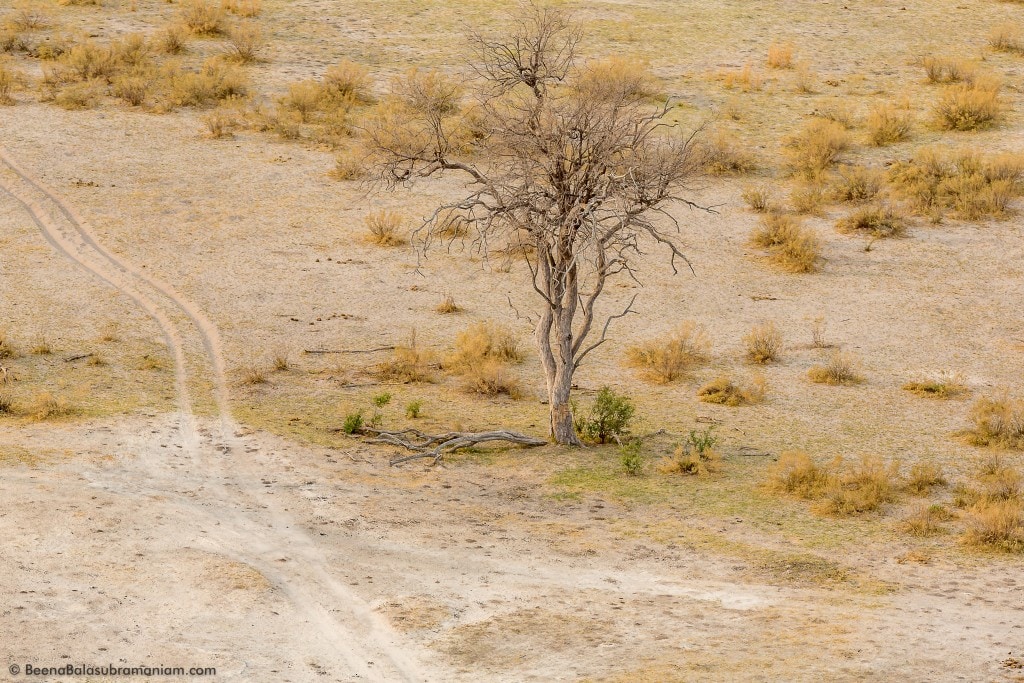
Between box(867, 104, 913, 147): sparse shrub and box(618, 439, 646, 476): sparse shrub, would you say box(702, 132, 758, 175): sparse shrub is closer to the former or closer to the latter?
box(867, 104, 913, 147): sparse shrub

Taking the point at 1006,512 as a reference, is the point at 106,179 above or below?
above

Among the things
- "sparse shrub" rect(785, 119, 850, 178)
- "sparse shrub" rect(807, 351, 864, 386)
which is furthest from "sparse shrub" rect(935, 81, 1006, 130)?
"sparse shrub" rect(807, 351, 864, 386)

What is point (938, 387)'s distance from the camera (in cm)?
1809

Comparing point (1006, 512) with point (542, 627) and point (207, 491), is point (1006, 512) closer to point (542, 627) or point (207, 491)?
point (542, 627)

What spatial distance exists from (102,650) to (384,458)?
5376mm

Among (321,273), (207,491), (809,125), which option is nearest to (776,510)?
(207,491)

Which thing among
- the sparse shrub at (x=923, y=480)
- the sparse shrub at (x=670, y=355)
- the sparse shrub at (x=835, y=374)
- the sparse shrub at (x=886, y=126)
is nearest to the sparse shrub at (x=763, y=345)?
the sparse shrub at (x=670, y=355)

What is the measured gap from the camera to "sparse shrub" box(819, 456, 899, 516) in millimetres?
14383

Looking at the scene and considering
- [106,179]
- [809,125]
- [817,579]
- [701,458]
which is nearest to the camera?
[817,579]

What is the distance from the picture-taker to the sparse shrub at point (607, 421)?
16641 mm

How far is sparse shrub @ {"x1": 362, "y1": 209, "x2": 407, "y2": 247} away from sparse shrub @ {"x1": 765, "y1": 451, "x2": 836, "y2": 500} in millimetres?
9409

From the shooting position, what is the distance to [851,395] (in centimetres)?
1814

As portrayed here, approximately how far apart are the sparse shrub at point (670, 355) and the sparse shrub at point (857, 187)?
6.36 meters

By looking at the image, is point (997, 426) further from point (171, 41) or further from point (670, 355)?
point (171, 41)
